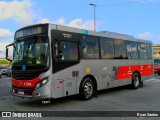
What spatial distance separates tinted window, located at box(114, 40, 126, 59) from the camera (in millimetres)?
12906

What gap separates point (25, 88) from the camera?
29.7 feet

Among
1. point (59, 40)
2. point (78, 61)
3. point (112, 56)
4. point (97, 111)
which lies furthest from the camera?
point (112, 56)

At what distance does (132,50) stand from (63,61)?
Result: 616cm

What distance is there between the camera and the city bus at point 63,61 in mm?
8906

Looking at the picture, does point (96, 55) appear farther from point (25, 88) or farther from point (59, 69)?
point (25, 88)

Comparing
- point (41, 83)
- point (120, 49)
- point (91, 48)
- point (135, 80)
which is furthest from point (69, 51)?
point (135, 80)

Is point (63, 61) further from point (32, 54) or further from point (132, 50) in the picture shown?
point (132, 50)

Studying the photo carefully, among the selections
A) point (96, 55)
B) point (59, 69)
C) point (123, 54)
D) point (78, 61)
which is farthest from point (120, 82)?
point (59, 69)

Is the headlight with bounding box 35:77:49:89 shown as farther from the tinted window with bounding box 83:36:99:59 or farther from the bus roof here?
the tinted window with bounding box 83:36:99:59

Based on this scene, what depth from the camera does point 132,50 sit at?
14391 mm

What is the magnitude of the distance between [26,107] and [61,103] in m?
1.48

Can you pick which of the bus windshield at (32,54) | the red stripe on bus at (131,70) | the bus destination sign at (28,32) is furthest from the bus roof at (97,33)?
the red stripe on bus at (131,70)

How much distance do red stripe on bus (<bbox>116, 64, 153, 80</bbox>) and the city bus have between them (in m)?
0.06

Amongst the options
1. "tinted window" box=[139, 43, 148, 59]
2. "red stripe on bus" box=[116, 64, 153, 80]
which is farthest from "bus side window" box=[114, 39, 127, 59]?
"tinted window" box=[139, 43, 148, 59]
